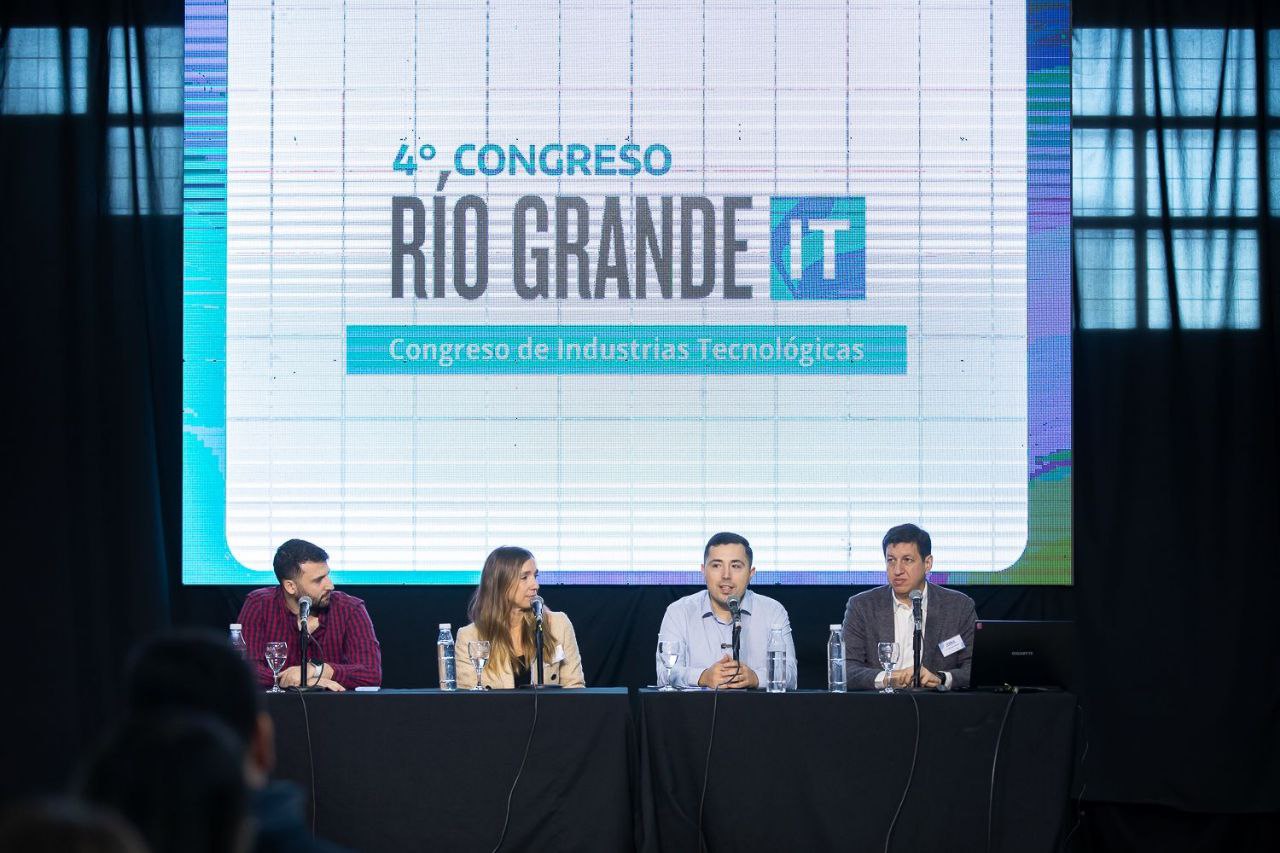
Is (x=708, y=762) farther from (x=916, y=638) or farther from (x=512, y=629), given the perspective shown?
(x=512, y=629)

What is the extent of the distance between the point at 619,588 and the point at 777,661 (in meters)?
1.24

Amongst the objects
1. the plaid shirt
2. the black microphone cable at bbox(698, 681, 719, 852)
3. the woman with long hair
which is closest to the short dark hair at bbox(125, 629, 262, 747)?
the black microphone cable at bbox(698, 681, 719, 852)

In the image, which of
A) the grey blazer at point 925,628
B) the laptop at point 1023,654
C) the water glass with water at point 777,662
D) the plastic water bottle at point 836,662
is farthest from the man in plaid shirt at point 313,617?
the laptop at point 1023,654

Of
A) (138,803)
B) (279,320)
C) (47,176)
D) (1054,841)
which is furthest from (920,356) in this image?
(138,803)

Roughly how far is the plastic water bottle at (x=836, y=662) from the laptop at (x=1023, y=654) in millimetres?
378

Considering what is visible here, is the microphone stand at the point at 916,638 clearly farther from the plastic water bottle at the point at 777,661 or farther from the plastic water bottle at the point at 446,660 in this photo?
the plastic water bottle at the point at 446,660

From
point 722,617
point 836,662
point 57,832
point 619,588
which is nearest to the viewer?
point 57,832

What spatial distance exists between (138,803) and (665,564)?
417 cm

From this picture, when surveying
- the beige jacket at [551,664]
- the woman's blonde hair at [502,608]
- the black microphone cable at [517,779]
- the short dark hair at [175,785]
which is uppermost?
the short dark hair at [175,785]

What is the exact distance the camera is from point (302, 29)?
5387 mm

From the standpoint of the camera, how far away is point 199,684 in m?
1.53

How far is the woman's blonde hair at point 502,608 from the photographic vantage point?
4.51 metres

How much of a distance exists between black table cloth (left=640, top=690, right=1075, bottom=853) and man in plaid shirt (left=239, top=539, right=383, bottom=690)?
3.70 ft

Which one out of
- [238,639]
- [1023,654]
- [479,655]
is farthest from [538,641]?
[1023,654]
